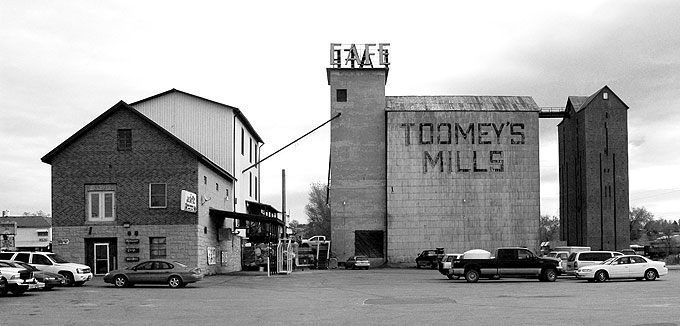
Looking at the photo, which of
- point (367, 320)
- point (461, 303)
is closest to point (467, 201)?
point (461, 303)

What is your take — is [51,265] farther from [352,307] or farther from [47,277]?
[352,307]

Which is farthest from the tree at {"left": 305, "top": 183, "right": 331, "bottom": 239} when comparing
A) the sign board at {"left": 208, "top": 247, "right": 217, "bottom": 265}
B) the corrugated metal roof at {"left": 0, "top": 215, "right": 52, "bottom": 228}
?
the sign board at {"left": 208, "top": 247, "right": 217, "bottom": 265}

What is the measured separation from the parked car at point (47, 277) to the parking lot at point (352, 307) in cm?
49

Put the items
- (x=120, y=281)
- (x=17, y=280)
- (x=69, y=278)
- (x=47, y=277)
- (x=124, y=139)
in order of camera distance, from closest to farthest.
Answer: (x=17, y=280) → (x=47, y=277) → (x=120, y=281) → (x=69, y=278) → (x=124, y=139)

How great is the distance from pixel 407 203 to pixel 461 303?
1773 inches

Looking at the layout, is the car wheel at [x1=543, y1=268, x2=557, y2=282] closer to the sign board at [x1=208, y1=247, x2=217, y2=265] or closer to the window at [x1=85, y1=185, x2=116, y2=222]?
the sign board at [x1=208, y1=247, x2=217, y2=265]

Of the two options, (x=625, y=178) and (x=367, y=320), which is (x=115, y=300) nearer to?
(x=367, y=320)

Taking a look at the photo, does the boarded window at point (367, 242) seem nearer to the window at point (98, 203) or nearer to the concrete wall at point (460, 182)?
the concrete wall at point (460, 182)

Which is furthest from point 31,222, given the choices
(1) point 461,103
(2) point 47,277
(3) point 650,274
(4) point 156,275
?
(3) point 650,274

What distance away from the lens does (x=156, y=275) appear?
35.0 meters

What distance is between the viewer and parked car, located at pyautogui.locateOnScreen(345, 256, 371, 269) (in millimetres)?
64562

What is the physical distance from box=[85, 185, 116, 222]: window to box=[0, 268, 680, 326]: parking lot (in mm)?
12523

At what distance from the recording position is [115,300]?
26797mm

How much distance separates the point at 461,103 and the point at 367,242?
15823mm
